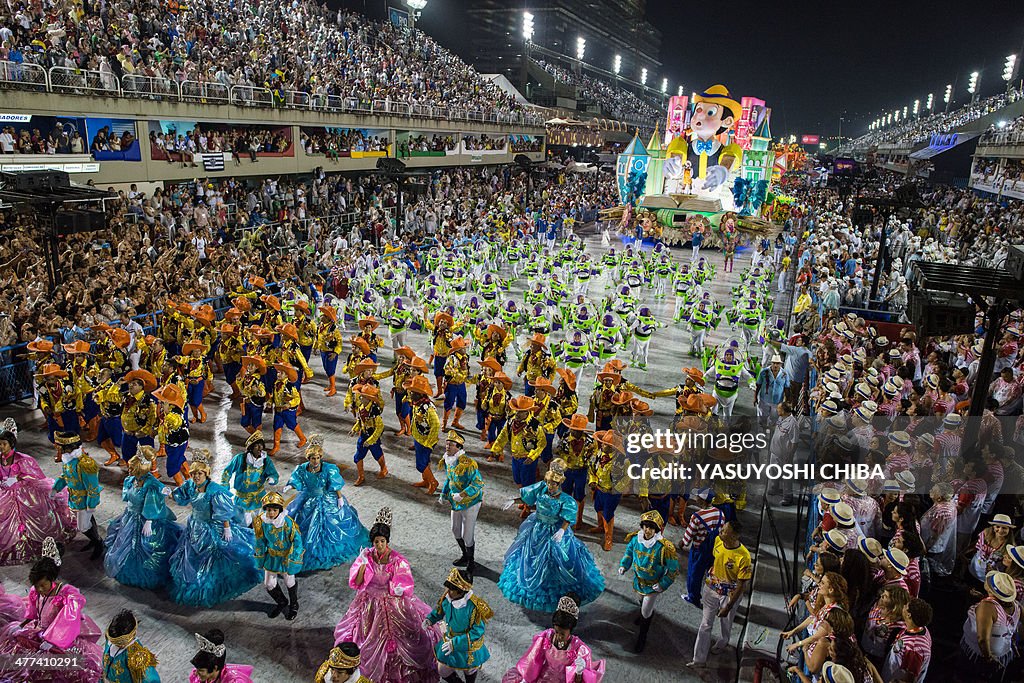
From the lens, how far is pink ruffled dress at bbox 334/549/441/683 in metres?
5.29

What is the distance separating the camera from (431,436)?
8.26 meters

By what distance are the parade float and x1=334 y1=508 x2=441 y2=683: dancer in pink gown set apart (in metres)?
27.4

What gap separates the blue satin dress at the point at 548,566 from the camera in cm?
636

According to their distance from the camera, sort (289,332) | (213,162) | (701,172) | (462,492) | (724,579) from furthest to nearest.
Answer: (701,172), (213,162), (289,332), (462,492), (724,579)

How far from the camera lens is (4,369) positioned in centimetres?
1064

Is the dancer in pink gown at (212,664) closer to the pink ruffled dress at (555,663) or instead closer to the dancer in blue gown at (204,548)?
the pink ruffled dress at (555,663)

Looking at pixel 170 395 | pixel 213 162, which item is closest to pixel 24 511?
pixel 170 395

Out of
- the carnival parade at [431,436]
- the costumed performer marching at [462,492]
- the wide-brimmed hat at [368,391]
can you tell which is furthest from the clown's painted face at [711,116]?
the costumed performer marching at [462,492]

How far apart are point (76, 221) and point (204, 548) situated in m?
8.78

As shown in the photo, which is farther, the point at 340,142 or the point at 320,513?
the point at 340,142

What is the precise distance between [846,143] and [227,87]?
193305 millimetres

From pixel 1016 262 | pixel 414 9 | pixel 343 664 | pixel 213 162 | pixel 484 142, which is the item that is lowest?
pixel 343 664

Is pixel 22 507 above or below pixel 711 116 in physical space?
below

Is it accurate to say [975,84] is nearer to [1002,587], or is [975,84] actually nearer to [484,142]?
[484,142]
